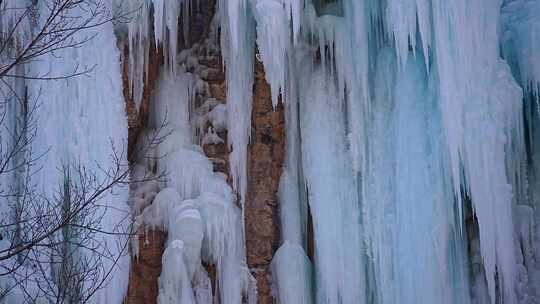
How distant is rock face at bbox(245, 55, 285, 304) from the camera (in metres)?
8.84

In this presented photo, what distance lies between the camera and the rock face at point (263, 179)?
8.84m

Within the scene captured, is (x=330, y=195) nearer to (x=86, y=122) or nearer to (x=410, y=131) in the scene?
(x=410, y=131)

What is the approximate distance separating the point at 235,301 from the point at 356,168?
184 cm

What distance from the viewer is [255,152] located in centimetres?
902

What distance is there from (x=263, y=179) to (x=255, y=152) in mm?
299

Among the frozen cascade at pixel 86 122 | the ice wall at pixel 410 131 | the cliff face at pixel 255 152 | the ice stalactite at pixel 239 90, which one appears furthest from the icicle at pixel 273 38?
the frozen cascade at pixel 86 122

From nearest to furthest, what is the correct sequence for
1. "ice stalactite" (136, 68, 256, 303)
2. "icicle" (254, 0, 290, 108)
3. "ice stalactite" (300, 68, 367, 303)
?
"ice stalactite" (136, 68, 256, 303), "icicle" (254, 0, 290, 108), "ice stalactite" (300, 68, 367, 303)

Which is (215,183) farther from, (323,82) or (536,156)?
(536,156)

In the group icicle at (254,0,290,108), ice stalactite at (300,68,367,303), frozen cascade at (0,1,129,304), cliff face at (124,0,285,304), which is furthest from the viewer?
cliff face at (124,0,285,304)

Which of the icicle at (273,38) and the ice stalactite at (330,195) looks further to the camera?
the ice stalactite at (330,195)

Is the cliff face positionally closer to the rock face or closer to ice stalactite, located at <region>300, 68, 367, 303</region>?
the rock face

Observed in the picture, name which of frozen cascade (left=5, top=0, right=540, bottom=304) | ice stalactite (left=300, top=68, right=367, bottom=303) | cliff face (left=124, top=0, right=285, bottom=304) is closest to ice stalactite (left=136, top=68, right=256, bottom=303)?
frozen cascade (left=5, top=0, right=540, bottom=304)

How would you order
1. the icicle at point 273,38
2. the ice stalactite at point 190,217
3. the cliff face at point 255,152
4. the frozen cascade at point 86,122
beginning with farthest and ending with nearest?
the cliff face at point 255,152 → the icicle at point 273,38 → the ice stalactite at point 190,217 → the frozen cascade at point 86,122

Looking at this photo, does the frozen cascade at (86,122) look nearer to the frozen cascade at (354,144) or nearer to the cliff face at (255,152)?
the frozen cascade at (354,144)
